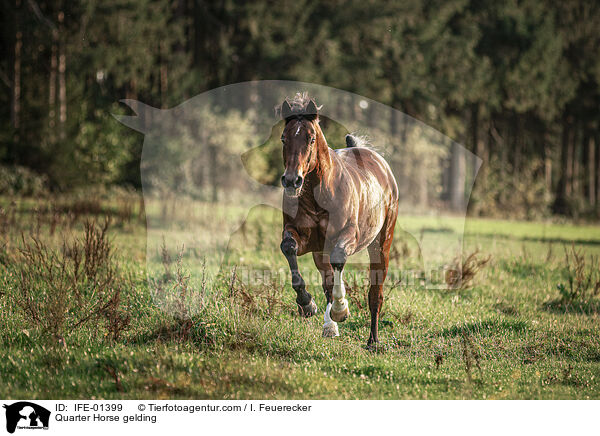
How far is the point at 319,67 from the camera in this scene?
1123 inches

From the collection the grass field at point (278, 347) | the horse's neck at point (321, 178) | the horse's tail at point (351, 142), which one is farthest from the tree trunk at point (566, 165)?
the horse's neck at point (321, 178)

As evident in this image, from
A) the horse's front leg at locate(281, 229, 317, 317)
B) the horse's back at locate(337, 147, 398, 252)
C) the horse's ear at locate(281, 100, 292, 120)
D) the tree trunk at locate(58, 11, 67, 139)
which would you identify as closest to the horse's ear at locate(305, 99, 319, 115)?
the horse's ear at locate(281, 100, 292, 120)

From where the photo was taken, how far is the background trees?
2178cm

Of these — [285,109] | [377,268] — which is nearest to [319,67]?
[377,268]

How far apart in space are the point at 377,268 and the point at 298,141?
204 centimetres

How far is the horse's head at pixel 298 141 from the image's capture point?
4715 mm

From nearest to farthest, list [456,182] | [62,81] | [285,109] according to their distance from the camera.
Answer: [285,109] < [62,81] < [456,182]

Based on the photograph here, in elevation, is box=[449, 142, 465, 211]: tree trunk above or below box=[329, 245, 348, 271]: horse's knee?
above

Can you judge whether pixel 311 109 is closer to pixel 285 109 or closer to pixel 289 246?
pixel 285 109

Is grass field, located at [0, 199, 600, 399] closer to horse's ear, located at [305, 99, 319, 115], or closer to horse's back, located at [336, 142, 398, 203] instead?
horse's back, located at [336, 142, 398, 203]
